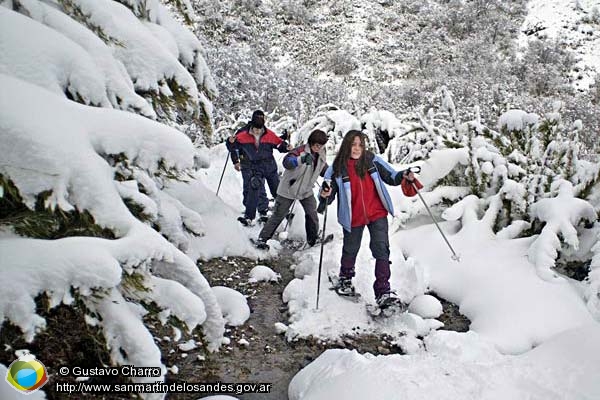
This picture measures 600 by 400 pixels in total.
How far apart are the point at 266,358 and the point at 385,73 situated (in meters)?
20.6

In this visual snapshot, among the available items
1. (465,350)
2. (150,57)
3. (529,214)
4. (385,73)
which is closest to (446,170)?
(529,214)

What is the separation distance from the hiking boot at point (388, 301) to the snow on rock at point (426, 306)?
219 mm

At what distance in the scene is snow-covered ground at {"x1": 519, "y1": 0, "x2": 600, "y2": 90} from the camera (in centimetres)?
2114

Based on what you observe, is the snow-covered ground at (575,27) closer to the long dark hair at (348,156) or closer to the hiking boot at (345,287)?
the long dark hair at (348,156)

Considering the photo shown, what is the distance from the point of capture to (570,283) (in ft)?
11.9

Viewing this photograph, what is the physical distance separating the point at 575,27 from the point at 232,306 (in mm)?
27684

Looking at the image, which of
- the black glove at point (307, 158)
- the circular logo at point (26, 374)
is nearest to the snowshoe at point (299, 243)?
the black glove at point (307, 158)

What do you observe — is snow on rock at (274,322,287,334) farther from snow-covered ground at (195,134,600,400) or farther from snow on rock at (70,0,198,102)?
snow on rock at (70,0,198,102)

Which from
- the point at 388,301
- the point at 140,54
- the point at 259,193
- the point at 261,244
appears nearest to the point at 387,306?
the point at 388,301

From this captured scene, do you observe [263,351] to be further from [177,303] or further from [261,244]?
[261,244]

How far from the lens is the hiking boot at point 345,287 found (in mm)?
4145

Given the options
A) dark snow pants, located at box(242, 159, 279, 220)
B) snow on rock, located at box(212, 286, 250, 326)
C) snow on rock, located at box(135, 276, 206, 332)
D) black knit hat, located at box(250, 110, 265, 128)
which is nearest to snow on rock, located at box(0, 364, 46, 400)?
snow on rock, located at box(135, 276, 206, 332)

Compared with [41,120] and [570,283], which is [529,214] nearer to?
[570,283]

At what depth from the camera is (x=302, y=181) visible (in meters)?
5.36
